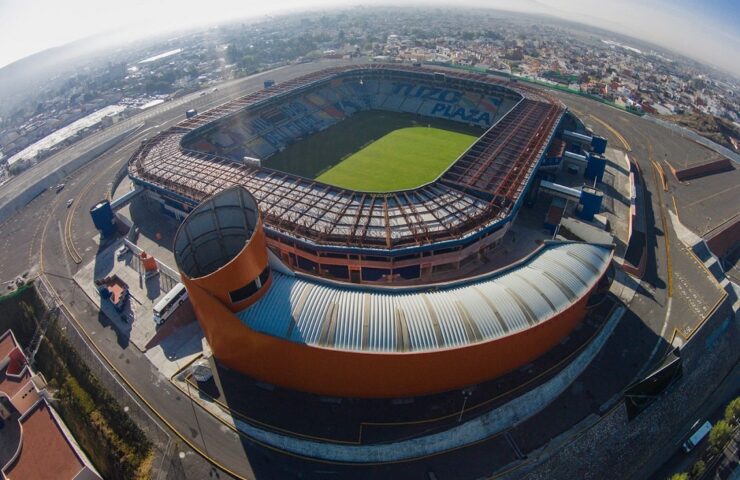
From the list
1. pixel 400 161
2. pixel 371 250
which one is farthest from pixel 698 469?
pixel 400 161

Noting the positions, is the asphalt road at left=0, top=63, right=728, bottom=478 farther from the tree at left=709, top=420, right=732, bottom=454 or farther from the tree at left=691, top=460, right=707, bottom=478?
the tree at left=691, top=460, right=707, bottom=478

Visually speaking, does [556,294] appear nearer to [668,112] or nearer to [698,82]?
[668,112]

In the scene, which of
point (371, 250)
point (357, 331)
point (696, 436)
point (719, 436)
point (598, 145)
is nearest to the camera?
point (357, 331)

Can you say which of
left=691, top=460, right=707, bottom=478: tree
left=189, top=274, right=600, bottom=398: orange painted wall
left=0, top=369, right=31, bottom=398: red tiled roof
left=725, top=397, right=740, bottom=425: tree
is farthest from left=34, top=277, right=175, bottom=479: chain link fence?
left=725, top=397, right=740, bottom=425: tree

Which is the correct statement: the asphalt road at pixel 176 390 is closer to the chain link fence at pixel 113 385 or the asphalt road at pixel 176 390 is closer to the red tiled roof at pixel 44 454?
the chain link fence at pixel 113 385

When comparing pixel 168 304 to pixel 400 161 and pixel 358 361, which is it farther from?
pixel 400 161

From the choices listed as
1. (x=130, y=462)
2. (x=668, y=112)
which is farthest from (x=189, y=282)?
(x=668, y=112)
